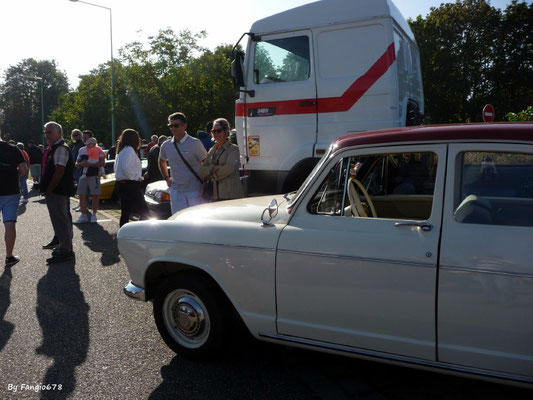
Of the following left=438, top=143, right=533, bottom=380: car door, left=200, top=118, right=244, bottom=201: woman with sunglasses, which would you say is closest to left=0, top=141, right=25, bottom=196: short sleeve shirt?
left=200, top=118, right=244, bottom=201: woman with sunglasses

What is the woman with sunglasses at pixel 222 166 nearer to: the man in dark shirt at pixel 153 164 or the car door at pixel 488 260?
the car door at pixel 488 260

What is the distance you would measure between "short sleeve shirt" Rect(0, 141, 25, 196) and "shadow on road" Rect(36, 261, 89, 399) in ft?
4.06

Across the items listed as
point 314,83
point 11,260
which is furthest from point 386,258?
point 11,260

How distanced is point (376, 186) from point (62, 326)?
2932 millimetres

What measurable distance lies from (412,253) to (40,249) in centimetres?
652

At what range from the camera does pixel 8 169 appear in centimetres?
641

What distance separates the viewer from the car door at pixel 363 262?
104 inches

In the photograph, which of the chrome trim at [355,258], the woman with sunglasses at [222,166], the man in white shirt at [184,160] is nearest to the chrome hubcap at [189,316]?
the chrome trim at [355,258]

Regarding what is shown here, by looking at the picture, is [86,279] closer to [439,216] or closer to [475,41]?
[439,216]

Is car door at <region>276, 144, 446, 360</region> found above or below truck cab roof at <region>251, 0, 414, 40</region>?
below

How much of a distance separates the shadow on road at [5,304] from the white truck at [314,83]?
3.22 meters

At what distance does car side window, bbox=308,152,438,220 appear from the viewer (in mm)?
2951

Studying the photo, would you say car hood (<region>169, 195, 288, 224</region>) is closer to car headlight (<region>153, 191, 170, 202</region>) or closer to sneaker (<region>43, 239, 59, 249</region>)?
car headlight (<region>153, 191, 170, 202</region>)

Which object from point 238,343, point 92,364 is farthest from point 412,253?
point 92,364
